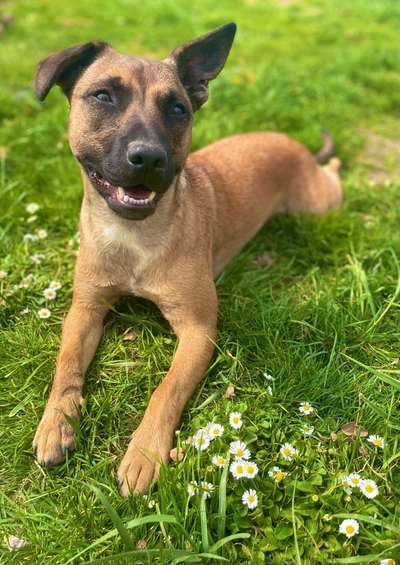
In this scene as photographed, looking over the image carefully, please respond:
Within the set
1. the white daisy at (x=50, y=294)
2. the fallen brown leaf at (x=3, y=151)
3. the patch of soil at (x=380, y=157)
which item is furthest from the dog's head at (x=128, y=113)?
the patch of soil at (x=380, y=157)

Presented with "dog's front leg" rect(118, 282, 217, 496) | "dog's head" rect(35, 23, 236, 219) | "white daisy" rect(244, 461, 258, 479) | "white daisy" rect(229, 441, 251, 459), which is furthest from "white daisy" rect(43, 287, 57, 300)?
"white daisy" rect(244, 461, 258, 479)

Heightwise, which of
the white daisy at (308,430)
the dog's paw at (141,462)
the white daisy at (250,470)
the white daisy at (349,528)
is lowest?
the dog's paw at (141,462)

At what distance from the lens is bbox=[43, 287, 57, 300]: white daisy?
136 inches

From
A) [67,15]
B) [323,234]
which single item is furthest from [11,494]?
[67,15]

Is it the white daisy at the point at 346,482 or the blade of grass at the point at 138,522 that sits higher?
the white daisy at the point at 346,482

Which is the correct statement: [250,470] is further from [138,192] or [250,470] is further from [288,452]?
[138,192]

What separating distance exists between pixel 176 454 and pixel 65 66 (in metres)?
2.09

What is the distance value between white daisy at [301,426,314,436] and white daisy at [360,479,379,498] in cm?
34

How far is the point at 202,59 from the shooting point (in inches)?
121

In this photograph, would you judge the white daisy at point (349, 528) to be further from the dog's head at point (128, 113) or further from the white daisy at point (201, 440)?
the dog's head at point (128, 113)

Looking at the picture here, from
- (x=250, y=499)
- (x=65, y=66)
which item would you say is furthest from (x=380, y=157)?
(x=250, y=499)

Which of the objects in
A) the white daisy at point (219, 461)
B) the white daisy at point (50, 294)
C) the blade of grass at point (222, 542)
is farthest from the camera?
the white daisy at point (50, 294)

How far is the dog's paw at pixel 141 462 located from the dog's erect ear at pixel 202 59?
1934mm

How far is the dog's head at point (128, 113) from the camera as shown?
8.44 feet
